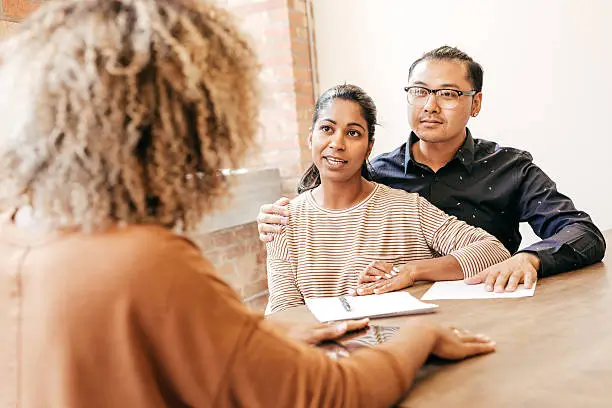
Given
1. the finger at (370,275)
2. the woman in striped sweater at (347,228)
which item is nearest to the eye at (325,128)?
the woman in striped sweater at (347,228)

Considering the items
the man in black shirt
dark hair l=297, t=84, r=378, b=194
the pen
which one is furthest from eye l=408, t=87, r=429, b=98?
the pen

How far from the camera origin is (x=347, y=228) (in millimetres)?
1988

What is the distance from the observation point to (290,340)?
2.61 ft

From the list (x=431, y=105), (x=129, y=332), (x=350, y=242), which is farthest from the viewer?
(x=431, y=105)

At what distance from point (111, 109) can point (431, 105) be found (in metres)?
1.67

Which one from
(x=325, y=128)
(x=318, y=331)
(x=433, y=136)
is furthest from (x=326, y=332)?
(x=433, y=136)

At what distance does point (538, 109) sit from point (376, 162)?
107 cm

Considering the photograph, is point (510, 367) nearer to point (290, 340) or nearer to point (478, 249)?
point (290, 340)

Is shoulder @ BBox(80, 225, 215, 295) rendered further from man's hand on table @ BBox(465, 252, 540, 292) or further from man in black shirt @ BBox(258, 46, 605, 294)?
man in black shirt @ BBox(258, 46, 605, 294)

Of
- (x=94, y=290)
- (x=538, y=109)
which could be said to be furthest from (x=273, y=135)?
(x=94, y=290)

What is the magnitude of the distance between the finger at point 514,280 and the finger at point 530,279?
0.05ft

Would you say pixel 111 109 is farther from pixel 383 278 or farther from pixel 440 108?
pixel 440 108

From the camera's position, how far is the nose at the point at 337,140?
1987 mm

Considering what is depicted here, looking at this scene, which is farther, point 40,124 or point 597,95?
point 597,95
